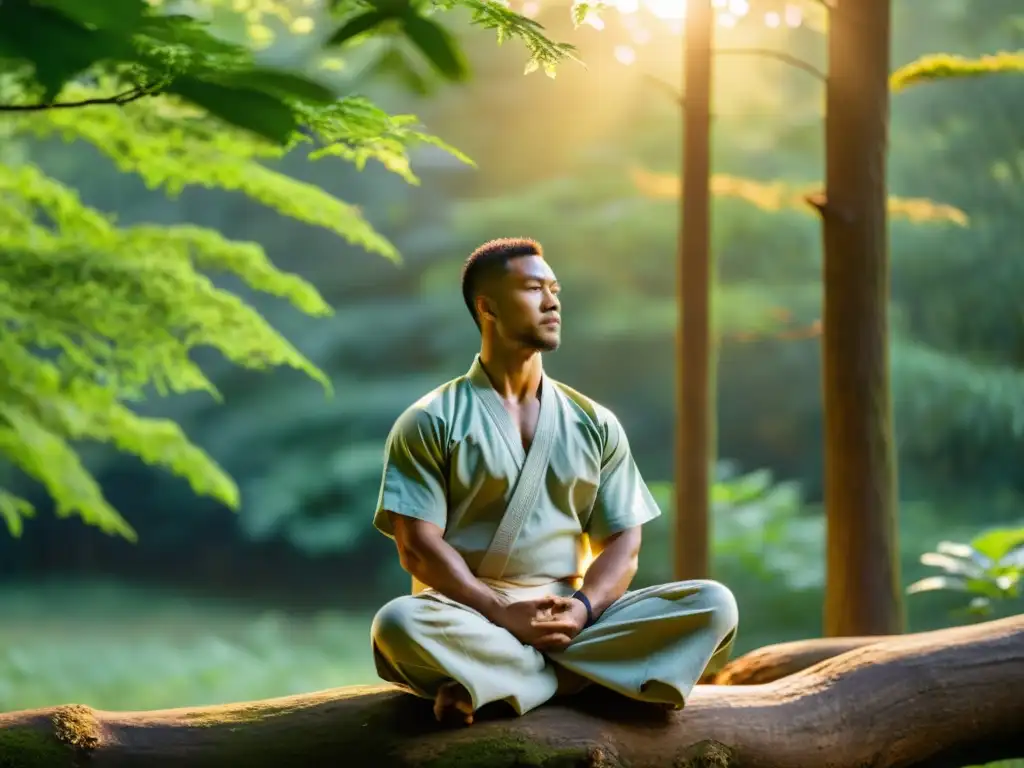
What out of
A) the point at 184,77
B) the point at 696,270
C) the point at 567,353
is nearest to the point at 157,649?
the point at 567,353

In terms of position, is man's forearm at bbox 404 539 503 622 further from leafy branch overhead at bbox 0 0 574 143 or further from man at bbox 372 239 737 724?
leafy branch overhead at bbox 0 0 574 143

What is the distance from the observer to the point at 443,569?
214 cm

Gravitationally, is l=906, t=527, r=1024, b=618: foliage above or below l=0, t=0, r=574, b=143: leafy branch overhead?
below

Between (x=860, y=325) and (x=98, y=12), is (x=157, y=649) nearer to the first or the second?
(x=860, y=325)

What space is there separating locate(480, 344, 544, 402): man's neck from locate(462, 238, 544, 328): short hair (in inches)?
4.0

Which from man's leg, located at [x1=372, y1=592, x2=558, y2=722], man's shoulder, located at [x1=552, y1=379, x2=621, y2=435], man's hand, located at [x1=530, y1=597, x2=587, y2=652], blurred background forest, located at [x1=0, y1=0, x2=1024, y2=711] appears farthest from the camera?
blurred background forest, located at [x1=0, y1=0, x2=1024, y2=711]

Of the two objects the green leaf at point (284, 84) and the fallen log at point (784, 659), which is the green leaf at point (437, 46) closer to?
the green leaf at point (284, 84)

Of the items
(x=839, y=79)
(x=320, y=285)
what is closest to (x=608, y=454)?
(x=839, y=79)

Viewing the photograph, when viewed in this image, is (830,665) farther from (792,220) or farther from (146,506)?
(146,506)

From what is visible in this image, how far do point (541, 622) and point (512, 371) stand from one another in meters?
0.50

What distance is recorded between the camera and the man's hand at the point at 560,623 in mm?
2146

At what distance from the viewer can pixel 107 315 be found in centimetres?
332

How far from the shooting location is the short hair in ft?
7.38

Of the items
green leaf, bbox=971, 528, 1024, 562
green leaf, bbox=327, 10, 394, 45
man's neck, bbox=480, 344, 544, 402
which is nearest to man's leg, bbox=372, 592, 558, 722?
man's neck, bbox=480, 344, 544, 402
